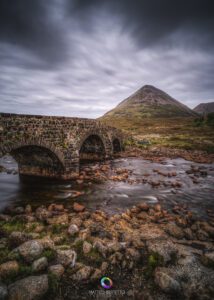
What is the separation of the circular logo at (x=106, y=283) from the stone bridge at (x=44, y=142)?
7.07 meters

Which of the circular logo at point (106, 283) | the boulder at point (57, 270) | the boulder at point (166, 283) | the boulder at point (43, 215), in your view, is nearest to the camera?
the boulder at point (166, 283)

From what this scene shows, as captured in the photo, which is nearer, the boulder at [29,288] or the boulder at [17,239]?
the boulder at [29,288]

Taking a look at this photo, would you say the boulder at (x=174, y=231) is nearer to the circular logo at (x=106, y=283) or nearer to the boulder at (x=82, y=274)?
the circular logo at (x=106, y=283)

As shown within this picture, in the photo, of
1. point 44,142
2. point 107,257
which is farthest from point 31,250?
point 44,142

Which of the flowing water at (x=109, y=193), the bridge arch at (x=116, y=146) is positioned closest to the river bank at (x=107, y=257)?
the flowing water at (x=109, y=193)

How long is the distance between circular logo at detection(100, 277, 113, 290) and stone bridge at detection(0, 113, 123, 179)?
23.2 feet

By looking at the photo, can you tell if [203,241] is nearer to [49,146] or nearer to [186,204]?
[186,204]

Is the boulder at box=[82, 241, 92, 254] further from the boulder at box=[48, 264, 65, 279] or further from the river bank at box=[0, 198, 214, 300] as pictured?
the boulder at box=[48, 264, 65, 279]

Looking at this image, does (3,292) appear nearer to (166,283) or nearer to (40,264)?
(40,264)

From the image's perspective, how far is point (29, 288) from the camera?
3781 millimetres

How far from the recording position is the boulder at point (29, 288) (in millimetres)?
3646

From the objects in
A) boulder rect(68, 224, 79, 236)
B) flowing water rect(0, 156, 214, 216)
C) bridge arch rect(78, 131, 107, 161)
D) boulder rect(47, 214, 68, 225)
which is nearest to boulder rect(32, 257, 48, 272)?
boulder rect(68, 224, 79, 236)

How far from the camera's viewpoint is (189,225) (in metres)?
7.30

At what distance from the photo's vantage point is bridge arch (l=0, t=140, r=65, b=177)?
11.8 metres
